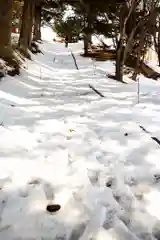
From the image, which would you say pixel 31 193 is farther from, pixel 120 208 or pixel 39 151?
pixel 39 151

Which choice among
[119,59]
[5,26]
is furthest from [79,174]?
[119,59]

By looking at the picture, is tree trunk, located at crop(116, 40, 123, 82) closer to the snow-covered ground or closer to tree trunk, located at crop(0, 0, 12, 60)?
tree trunk, located at crop(0, 0, 12, 60)

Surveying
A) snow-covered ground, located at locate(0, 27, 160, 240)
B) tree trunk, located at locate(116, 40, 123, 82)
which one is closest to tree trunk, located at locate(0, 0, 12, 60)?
tree trunk, located at locate(116, 40, 123, 82)

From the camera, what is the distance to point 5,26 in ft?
40.4

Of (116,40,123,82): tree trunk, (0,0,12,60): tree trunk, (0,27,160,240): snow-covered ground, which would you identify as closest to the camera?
(0,27,160,240): snow-covered ground

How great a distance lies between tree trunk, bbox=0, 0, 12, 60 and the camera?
11.9m

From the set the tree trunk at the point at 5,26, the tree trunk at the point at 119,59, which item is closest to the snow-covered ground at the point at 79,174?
the tree trunk at the point at 5,26

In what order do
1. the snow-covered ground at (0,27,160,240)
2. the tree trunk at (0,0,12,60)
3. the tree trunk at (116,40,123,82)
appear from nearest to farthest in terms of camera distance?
the snow-covered ground at (0,27,160,240) → the tree trunk at (0,0,12,60) → the tree trunk at (116,40,123,82)

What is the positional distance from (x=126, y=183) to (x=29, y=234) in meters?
1.20

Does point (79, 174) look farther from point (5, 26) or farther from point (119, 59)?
point (119, 59)

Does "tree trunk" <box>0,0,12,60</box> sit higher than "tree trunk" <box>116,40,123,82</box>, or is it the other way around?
"tree trunk" <box>0,0,12,60</box>

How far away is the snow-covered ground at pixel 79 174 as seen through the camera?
8.61 feet

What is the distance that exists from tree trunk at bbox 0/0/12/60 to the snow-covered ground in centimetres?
607

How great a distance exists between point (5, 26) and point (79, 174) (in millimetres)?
9879
